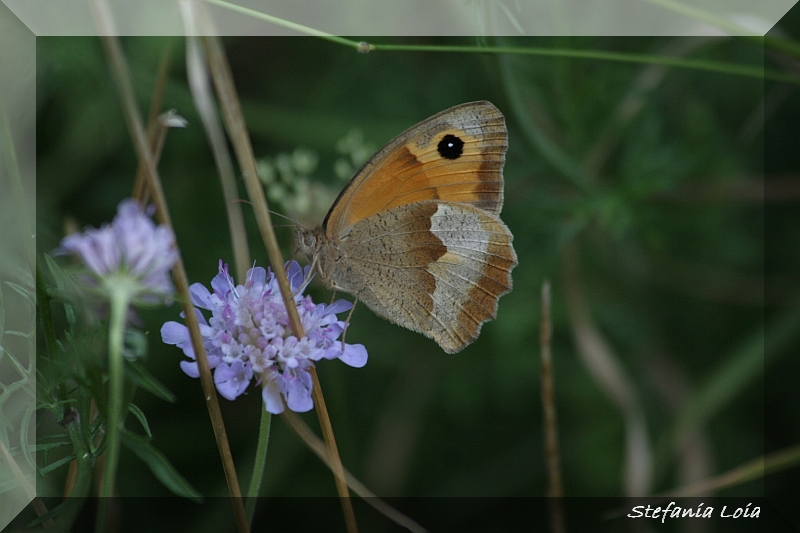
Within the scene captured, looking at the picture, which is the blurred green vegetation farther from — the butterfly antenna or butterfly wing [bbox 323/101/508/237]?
the butterfly antenna

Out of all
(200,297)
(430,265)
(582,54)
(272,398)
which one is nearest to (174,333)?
(200,297)

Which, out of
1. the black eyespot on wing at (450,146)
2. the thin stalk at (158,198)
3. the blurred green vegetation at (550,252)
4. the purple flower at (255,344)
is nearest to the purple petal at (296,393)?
the purple flower at (255,344)

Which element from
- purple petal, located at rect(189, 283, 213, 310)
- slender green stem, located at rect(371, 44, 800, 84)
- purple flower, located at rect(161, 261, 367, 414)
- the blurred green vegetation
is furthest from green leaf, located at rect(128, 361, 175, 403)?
the blurred green vegetation

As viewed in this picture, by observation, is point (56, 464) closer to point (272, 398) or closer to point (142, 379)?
point (142, 379)

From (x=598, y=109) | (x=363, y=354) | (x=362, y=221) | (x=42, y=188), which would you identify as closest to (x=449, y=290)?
(x=362, y=221)

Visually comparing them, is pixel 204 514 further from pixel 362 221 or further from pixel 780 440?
pixel 780 440

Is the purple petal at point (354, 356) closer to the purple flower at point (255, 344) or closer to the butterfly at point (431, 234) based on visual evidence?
the purple flower at point (255, 344)

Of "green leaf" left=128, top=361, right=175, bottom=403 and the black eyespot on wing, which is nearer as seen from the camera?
Result: "green leaf" left=128, top=361, right=175, bottom=403
